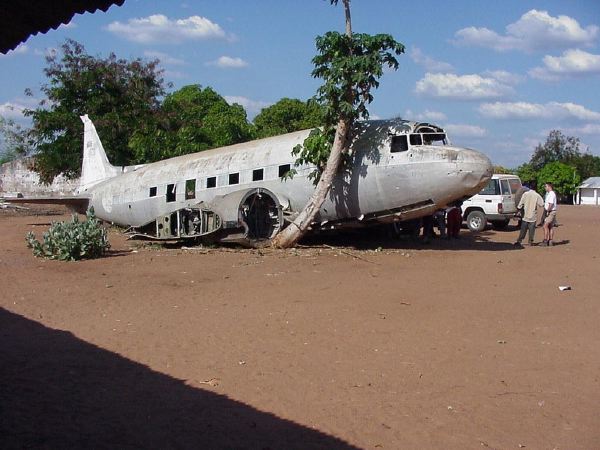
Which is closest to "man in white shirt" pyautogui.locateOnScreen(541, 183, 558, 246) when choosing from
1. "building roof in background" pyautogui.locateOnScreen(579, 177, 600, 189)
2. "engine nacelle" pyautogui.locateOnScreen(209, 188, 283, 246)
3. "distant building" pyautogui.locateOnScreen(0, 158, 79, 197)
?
"engine nacelle" pyautogui.locateOnScreen(209, 188, 283, 246)

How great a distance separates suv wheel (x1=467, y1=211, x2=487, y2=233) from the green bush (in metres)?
15.1

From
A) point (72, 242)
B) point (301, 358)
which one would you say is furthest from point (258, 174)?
point (301, 358)

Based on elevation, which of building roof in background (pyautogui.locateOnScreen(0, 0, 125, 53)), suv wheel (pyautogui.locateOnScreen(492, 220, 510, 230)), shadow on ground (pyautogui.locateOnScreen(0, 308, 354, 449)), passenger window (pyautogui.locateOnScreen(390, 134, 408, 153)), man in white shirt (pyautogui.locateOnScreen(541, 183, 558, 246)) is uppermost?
passenger window (pyautogui.locateOnScreen(390, 134, 408, 153))

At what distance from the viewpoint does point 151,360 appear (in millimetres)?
7887

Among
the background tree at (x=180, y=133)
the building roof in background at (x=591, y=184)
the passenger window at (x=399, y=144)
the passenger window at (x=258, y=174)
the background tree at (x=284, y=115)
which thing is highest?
the background tree at (x=284, y=115)

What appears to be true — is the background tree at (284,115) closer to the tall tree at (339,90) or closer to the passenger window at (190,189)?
the passenger window at (190,189)

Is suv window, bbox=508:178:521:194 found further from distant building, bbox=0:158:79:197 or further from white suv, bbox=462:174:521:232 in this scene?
distant building, bbox=0:158:79:197

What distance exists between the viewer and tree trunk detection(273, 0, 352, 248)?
17.3 metres

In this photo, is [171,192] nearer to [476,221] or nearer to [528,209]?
[528,209]

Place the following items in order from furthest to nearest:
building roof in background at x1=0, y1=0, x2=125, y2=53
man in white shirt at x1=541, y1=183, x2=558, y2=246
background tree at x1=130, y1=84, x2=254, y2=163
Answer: background tree at x1=130, y1=84, x2=254, y2=163, man in white shirt at x1=541, y1=183, x2=558, y2=246, building roof in background at x1=0, y1=0, x2=125, y2=53

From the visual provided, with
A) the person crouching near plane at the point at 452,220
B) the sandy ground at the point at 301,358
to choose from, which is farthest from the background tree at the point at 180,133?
the sandy ground at the point at 301,358

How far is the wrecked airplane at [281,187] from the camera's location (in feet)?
53.1

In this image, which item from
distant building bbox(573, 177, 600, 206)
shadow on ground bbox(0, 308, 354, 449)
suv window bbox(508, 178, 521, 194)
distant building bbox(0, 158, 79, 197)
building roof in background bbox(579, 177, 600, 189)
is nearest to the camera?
shadow on ground bbox(0, 308, 354, 449)

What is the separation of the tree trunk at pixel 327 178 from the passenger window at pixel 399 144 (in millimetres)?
1424
